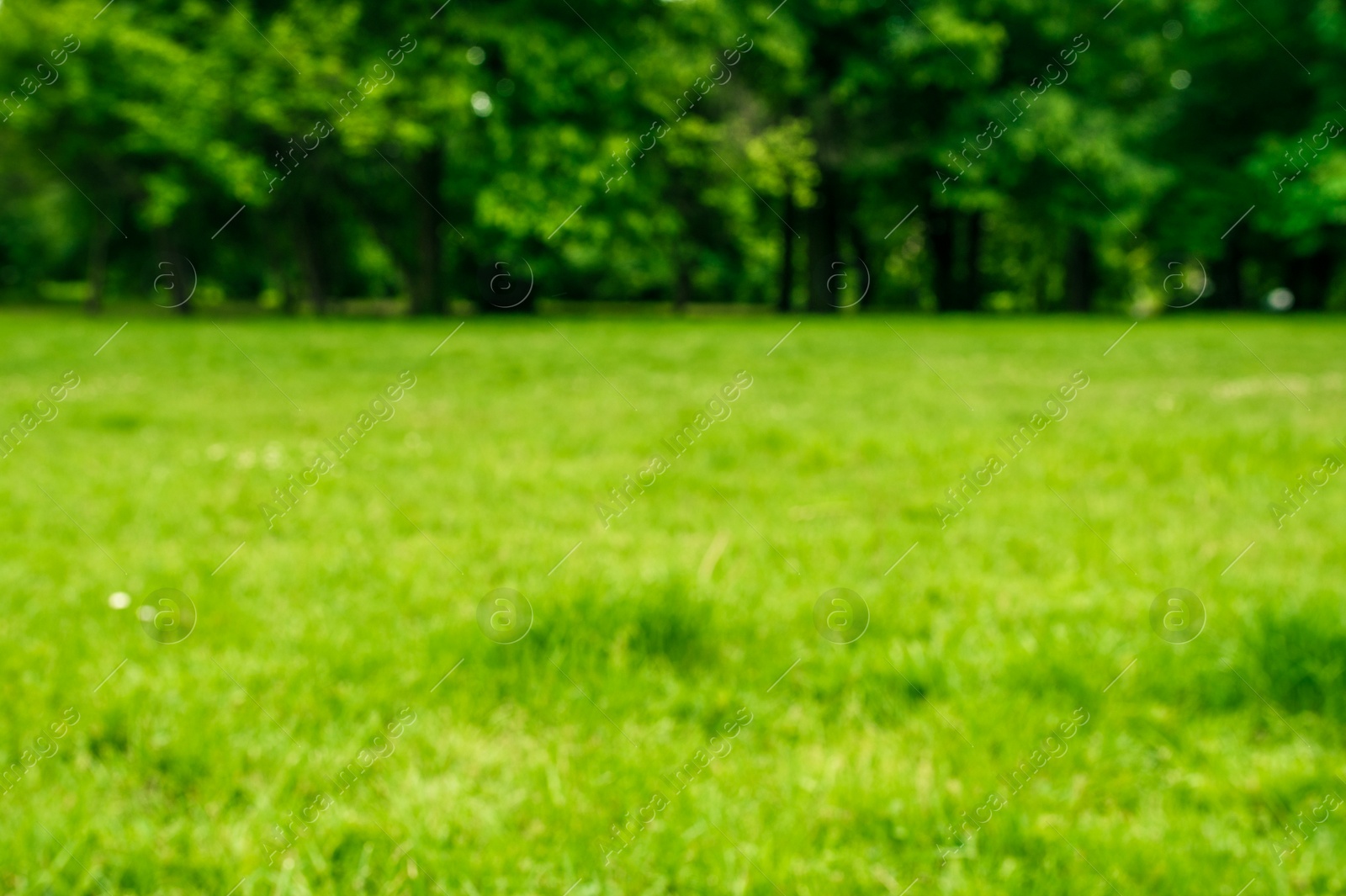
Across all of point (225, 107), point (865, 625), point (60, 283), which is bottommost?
point (60, 283)

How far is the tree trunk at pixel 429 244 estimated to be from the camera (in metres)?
22.6

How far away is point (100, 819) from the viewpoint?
204cm

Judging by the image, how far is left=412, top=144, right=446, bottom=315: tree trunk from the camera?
22641 millimetres

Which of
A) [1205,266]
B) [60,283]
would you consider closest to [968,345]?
[1205,266]

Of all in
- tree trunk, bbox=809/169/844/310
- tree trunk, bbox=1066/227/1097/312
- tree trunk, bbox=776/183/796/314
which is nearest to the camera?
tree trunk, bbox=809/169/844/310

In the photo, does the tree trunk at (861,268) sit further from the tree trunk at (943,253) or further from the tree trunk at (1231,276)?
the tree trunk at (1231,276)

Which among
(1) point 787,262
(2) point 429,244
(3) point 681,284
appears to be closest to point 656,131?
(2) point 429,244

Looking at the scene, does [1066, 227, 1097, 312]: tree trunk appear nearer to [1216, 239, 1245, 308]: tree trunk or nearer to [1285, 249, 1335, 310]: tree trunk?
[1216, 239, 1245, 308]: tree trunk

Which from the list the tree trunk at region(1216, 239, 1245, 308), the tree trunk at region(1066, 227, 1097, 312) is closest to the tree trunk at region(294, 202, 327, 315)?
the tree trunk at region(1066, 227, 1097, 312)

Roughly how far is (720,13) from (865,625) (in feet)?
67.8

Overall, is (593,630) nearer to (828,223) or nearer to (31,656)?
(31,656)

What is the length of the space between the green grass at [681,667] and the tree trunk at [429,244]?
54.9ft

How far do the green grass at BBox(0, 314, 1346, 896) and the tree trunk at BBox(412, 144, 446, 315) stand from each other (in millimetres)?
16724

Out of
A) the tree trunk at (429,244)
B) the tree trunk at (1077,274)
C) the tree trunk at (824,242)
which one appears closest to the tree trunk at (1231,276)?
the tree trunk at (1077,274)
